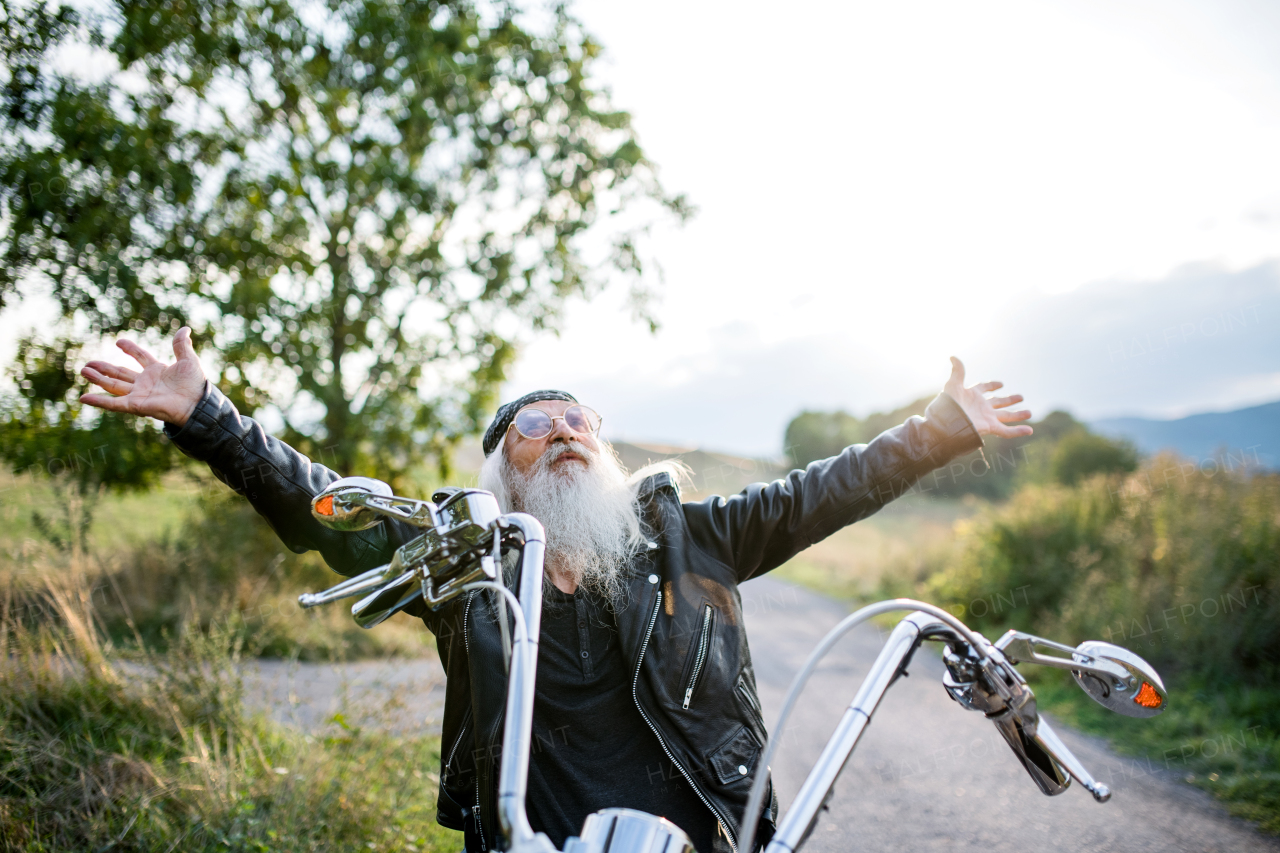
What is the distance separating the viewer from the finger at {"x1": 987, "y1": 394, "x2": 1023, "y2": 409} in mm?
2357

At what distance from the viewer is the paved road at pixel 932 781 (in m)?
3.58

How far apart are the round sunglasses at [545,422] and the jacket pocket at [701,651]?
906 millimetres

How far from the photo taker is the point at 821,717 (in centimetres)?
564

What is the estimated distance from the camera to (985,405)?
2348 mm

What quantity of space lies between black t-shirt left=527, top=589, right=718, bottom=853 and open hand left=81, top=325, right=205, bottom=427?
4.05 ft

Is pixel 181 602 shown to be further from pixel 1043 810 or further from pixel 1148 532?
pixel 1148 532

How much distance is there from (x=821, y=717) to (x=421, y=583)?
201 inches

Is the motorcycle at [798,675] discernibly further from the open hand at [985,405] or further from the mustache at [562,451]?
the mustache at [562,451]

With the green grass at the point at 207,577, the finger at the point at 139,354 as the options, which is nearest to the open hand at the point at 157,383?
the finger at the point at 139,354

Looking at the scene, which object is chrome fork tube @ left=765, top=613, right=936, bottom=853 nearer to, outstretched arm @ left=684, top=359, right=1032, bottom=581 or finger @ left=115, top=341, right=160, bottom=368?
outstretched arm @ left=684, top=359, right=1032, bottom=581

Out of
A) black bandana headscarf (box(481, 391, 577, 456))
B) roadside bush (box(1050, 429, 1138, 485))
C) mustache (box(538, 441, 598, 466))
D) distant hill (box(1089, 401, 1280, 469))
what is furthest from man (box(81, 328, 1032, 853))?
roadside bush (box(1050, 429, 1138, 485))

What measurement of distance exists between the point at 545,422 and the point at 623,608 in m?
0.83

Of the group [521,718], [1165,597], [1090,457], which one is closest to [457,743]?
[521,718]

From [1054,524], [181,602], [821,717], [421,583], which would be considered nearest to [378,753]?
[421,583]
